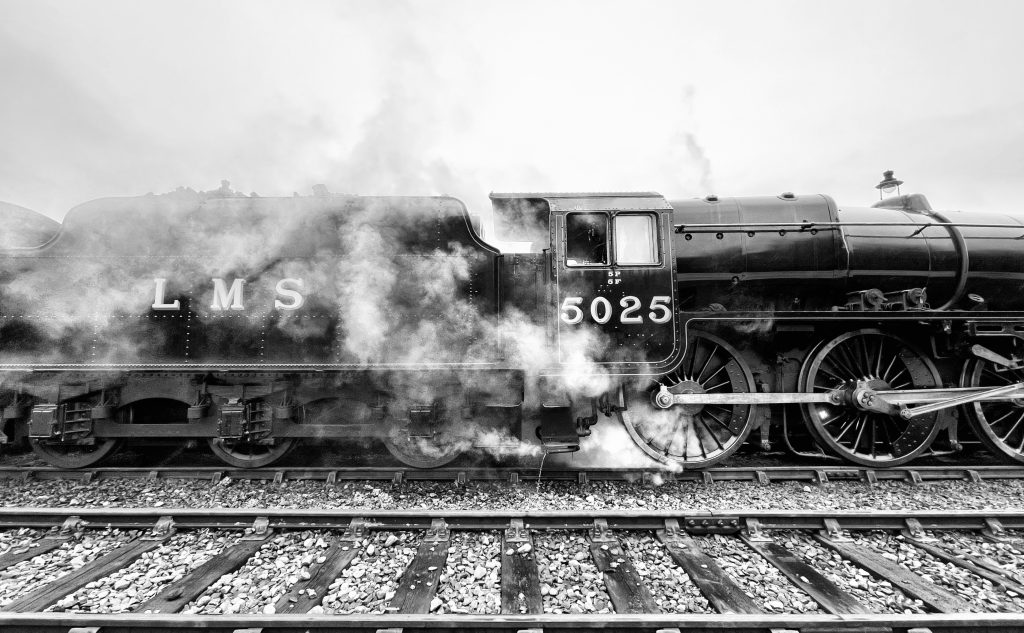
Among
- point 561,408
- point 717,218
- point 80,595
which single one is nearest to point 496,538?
point 561,408

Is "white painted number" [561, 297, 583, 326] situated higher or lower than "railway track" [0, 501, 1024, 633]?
higher

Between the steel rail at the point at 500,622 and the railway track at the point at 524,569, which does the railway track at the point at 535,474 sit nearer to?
the railway track at the point at 524,569

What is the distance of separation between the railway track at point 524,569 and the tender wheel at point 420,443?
47.6 inches

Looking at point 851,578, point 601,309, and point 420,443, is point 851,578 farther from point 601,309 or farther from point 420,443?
point 420,443

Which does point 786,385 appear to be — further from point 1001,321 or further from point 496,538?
point 496,538

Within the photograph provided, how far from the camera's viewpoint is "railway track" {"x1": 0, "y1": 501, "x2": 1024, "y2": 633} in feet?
8.16

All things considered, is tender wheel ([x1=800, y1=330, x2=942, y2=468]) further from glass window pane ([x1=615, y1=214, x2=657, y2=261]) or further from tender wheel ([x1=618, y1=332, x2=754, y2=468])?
glass window pane ([x1=615, y1=214, x2=657, y2=261])

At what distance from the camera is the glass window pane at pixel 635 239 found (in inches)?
183

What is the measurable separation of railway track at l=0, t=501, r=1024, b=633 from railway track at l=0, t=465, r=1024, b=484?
1.12m

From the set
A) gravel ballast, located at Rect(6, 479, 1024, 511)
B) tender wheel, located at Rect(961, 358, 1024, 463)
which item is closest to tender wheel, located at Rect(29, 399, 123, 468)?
gravel ballast, located at Rect(6, 479, 1024, 511)

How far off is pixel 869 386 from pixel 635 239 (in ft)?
10.3

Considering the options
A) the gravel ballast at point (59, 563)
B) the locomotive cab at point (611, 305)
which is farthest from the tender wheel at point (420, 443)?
the gravel ballast at point (59, 563)

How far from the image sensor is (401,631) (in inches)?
96.9

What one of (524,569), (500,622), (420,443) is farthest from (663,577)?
(420,443)
